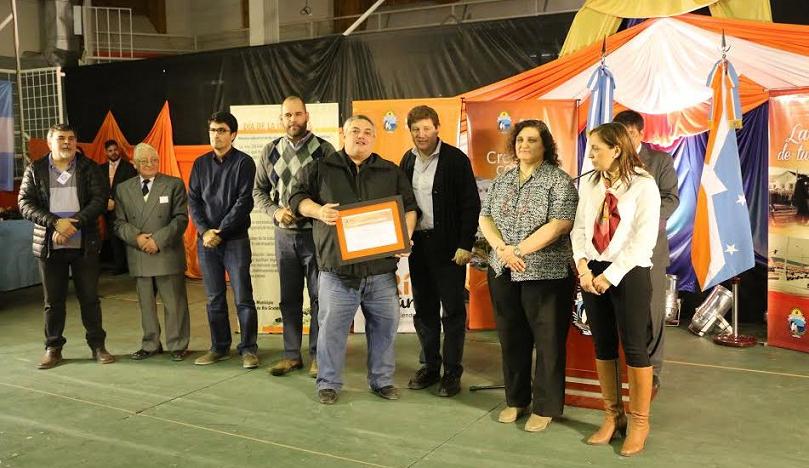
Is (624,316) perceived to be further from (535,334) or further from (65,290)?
(65,290)

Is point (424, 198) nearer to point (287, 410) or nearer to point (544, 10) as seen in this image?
point (287, 410)

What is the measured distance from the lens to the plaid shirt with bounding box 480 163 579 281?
331 centimetres

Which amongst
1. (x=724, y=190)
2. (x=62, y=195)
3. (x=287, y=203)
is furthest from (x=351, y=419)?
(x=724, y=190)

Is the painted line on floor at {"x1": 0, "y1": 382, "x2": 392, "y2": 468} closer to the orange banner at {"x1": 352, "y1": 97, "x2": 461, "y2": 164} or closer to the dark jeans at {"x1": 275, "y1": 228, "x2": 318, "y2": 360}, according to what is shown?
the dark jeans at {"x1": 275, "y1": 228, "x2": 318, "y2": 360}

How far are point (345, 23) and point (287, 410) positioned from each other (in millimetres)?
9928

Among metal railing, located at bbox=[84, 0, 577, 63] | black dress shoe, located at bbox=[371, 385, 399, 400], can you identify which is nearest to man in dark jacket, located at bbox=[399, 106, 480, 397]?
black dress shoe, located at bbox=[371, 385, 399, 400]

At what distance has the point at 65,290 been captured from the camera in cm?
470

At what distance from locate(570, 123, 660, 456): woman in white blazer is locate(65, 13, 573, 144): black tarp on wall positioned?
3104 millimetres

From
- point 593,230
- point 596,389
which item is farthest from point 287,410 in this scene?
point 593,230

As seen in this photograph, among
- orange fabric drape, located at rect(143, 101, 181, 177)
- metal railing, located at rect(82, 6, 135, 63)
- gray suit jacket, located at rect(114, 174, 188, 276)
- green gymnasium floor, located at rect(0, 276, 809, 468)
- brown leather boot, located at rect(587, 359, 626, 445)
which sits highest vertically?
metal railing, located at rect(82, 6, 135, 63)

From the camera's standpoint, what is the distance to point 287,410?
150 inches

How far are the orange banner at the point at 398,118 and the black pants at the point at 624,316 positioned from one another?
2.47m

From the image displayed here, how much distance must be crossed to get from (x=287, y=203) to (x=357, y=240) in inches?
30.1

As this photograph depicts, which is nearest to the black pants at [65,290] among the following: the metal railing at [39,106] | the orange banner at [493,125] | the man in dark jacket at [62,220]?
the man in dark jacket at [62,220]
